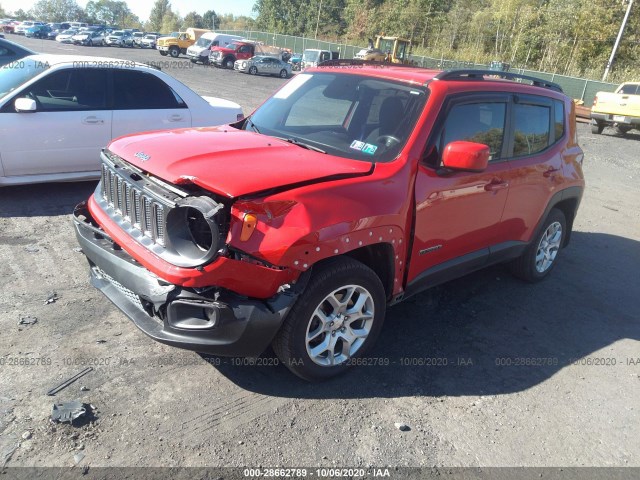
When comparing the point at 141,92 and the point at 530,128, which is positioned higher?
the point at 530,128

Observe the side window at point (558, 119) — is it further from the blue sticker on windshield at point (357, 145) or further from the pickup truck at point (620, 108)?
the pickup truck at point (620, 108)

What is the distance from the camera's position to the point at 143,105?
21.8ft

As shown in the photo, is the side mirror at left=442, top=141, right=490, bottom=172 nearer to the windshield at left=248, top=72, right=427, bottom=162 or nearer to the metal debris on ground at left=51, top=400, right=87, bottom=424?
the windshield at left=248, top=72, right=427, bottom=162

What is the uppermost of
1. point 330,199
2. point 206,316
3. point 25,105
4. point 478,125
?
point 478,125

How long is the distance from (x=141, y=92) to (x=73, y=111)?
90cm

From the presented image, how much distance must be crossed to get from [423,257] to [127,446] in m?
2.26

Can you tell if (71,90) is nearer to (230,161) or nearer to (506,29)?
(230,161)

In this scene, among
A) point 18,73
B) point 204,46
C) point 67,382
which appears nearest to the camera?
point 67,382

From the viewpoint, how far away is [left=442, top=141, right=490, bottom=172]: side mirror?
341 cm

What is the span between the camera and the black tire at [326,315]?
118 inches

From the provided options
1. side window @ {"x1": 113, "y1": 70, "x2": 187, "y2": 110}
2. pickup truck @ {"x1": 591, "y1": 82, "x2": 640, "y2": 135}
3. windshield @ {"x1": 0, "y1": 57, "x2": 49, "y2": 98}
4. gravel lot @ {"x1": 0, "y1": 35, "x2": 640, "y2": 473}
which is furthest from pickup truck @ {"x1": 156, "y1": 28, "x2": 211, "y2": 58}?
gravel lot @ {"x1": 0, "y1": 35, "x2": 640, "y2": 473}

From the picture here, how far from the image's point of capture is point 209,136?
12.5ft

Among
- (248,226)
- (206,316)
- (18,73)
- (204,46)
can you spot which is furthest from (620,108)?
(204,46)

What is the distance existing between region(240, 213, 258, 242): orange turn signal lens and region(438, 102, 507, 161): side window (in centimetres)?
163
